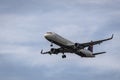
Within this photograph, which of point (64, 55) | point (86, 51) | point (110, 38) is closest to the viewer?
point (110, 38)

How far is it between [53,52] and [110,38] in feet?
68.4

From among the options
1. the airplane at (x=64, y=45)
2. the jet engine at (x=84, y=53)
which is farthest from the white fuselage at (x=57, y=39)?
the jet engine at (x=84, y=53)

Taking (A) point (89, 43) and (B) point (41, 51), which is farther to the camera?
(B) point (41, 51)

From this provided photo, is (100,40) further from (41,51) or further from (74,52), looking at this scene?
(41,51)

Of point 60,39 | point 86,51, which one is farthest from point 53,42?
point 86,51

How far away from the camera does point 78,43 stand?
15338 centimetres

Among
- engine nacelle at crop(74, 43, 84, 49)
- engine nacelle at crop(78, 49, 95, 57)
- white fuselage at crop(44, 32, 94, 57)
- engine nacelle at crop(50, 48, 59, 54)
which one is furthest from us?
engine nacelle at crop(78, 49, 95, 57)

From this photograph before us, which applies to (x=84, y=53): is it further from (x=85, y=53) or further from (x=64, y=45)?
(x=64, y=45)

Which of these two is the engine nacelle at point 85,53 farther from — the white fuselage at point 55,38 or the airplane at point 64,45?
the white fuselage at point 55,38

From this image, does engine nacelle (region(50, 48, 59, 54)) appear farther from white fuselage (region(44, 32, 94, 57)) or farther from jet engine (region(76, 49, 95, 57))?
jet engine (region(76, 49, 95, 57))

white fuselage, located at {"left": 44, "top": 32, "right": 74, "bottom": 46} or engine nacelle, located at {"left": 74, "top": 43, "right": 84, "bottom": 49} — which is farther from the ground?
white fuselage, located at {"left": 44, "top": 32, "right": 74, "bottom": 46}

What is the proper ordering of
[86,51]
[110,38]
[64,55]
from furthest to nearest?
[86,51] → [64,55] → [110,38]

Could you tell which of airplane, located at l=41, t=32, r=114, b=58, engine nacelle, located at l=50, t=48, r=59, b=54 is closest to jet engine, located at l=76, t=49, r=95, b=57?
airplane, located at l=41, t=32, r=114, b=58

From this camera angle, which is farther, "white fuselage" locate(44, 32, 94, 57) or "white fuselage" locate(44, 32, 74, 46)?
"white fuselage" locate(44, 32, 94, 57)
